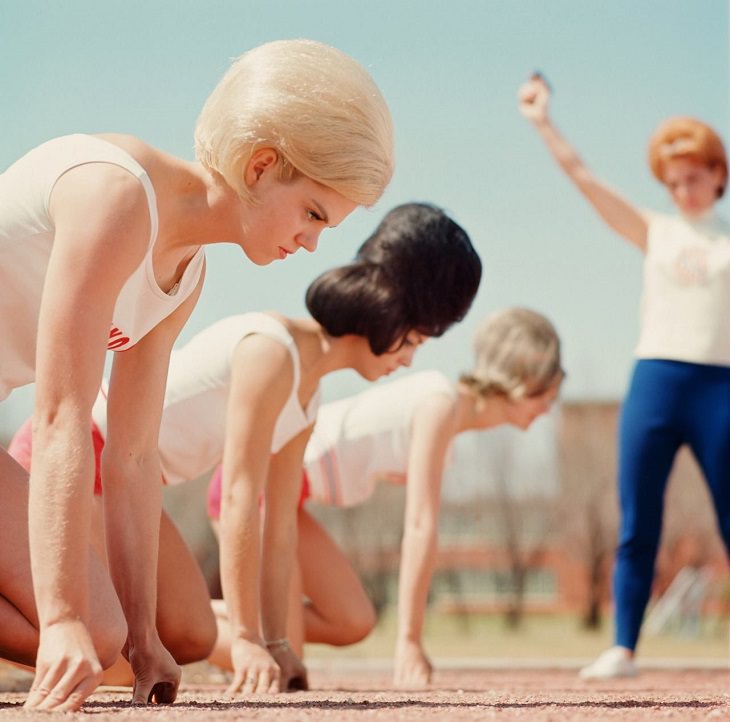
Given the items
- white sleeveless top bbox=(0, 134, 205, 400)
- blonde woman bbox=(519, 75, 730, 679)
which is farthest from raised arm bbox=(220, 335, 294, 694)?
blonde woman bbox=(519, 75, 730, 679)

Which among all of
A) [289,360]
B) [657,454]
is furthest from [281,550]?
[657,454]

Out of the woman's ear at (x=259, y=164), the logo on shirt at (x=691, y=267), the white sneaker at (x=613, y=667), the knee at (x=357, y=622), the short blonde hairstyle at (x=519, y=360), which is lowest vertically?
the white sneaker at (x=613, y=667)

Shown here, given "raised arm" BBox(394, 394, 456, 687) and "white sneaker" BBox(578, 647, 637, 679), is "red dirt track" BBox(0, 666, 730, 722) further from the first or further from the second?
"white sneaker" BBox(578, 647, 637, 679)

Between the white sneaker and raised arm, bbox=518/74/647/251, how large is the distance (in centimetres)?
195

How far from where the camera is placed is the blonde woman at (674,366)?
5875mm

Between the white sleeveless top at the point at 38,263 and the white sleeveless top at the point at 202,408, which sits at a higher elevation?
the white sleeveless top at the point at 38,263

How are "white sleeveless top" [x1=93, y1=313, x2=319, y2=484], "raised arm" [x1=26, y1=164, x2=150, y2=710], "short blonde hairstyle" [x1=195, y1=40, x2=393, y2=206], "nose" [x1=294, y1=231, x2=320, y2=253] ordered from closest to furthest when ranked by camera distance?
"raised arm" [x1=26, y1=164, x2=150, y2=710] → "short blonde hairstyle" [x1=195, y1=40, x2=393, y2=206] → "nose" [x1=294, y1=231, x2=320, y2=253] → "white sleeveless top" [x1=93, y1=313, x2=319, y2=484]

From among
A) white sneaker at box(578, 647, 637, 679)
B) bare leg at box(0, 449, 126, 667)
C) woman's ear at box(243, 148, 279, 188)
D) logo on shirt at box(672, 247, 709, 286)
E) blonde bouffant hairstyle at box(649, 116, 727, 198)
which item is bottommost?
white sneaker at box(578, 647, 637, 679)

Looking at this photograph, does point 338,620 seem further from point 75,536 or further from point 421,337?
point 75,536

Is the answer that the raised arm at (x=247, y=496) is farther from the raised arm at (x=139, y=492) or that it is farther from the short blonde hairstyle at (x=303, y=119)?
the short blonde hairstyle at (x=303, y=119)

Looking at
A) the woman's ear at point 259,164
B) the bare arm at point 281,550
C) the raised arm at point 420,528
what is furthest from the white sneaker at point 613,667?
the woman's ear at point 259,164

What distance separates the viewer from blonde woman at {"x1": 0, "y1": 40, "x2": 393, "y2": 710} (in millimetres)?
2566

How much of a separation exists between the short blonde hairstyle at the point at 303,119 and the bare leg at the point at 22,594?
87cm

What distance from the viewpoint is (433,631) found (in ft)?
102
